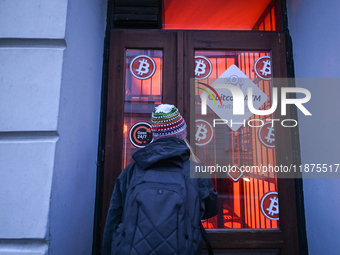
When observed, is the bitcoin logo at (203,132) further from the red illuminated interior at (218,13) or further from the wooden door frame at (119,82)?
the red illuminated interior at (218,13)

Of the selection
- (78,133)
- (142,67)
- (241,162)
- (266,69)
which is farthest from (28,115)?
(266,69)

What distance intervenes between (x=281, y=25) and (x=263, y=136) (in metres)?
1.27

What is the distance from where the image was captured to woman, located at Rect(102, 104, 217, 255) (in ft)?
3.53

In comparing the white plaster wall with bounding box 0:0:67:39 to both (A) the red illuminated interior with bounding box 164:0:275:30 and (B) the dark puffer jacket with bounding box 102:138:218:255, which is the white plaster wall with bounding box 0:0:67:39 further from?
(A) the red illuminated interior with bounding box 164:0:275:30

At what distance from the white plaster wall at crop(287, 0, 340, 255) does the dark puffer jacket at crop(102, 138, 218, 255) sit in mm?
1016

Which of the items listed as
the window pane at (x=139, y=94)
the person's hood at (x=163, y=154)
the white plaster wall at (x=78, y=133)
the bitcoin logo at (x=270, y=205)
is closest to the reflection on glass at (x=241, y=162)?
the bitcoin logo at (x=270, y=205)

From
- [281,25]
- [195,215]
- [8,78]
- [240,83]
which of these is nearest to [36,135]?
[8,78]

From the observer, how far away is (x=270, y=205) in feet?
6.55

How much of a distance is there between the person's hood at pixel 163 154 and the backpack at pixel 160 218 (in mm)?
80

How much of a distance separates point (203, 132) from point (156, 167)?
960 millimetres

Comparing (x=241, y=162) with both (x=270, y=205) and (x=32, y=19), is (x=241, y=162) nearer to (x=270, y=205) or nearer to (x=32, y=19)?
(x=270, y=205)

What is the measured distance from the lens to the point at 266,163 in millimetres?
2041

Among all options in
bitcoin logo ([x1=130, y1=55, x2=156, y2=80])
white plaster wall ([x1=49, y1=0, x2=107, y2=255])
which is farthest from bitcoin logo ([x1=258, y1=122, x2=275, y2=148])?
white plaster wall ([x1=49, y1=0, x2=107, y2=255])

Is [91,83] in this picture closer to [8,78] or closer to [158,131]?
Result: [8,78]
